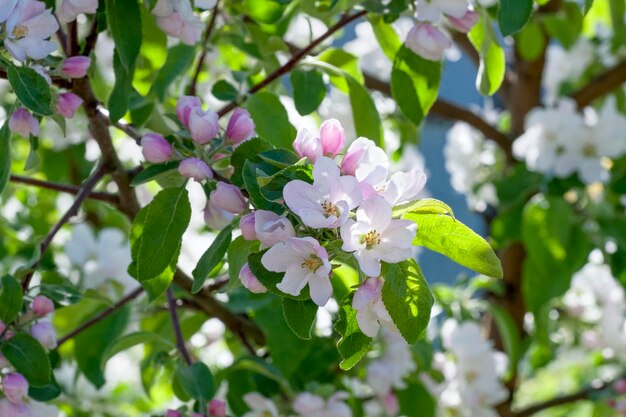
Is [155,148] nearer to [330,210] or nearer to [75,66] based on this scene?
[75,66]

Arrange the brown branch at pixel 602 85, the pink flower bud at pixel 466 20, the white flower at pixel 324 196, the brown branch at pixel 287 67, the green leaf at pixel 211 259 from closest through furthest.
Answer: the white flower at pixel 324 196 < the green leaf at pixel 211 259 < the pink flower bud at pixel 466 20 < the brown branch at pixel 287 67 < the brown branch at pixel 602 85

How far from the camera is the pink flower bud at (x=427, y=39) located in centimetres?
96

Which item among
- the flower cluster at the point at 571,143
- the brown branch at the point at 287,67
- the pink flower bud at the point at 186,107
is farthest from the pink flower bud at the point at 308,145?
the flower cluster at the point at 571,143

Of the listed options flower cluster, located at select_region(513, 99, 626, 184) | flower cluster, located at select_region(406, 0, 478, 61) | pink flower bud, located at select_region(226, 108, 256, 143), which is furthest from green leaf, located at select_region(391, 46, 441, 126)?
flower cluster, located at select_region(513, 99, 626, 184)

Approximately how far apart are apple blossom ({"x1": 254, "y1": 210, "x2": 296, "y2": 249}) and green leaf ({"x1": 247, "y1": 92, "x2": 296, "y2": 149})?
271 mm

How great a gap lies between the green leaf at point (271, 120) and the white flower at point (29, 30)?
233mm

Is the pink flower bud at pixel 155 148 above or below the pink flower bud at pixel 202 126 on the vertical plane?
below

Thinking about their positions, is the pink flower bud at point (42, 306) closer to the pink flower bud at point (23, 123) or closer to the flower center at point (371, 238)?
the pink flower bud at point (23, 123)

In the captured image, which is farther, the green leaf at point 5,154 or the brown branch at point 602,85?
the brown branch at point 602,85

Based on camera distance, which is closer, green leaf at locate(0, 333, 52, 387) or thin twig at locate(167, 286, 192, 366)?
green leaf at locate(0, 333, 52, 387)

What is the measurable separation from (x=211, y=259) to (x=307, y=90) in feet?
1.21

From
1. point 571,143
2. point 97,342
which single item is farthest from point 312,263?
point 571,143

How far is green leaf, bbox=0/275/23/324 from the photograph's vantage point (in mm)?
850

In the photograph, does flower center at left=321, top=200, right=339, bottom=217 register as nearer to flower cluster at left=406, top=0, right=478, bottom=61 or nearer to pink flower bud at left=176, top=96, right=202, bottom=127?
pink flower bud at left=176, top=96, right=202, bottom=127
